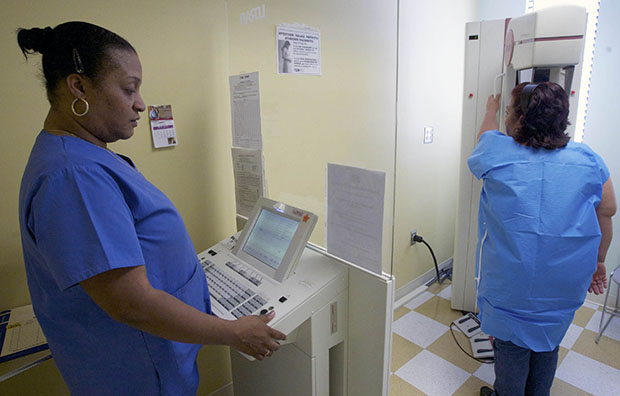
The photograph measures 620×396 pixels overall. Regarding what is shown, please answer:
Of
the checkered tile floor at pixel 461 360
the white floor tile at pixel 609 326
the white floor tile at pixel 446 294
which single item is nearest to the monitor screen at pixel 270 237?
the checkered tile floor at pixel 461 360

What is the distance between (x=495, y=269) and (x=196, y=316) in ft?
3.91

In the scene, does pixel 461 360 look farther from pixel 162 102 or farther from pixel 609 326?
pixel 162 102

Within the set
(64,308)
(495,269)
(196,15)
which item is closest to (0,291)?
(64,308)

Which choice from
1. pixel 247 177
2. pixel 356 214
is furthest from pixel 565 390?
pixel 247 177

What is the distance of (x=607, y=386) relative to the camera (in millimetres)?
1799

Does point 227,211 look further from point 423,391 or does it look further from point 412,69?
point 412,69

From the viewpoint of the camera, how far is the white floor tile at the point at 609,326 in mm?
2191

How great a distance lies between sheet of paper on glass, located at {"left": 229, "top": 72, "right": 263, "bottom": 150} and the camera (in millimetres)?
1437

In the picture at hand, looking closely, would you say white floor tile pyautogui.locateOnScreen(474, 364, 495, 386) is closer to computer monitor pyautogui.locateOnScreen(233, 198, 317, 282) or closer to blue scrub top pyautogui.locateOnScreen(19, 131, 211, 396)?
computer monitor pyautogui.locateOnScreen(233, 198, 317, 282)

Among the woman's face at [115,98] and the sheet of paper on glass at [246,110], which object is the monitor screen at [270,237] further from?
the woman's face at [115,98]

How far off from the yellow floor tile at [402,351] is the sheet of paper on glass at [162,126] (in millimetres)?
1637

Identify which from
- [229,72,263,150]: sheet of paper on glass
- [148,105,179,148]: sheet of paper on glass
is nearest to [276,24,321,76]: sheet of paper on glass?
[229,72,263,150]: sheet of paper on glass

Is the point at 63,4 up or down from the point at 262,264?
up

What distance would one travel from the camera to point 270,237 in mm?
1259
